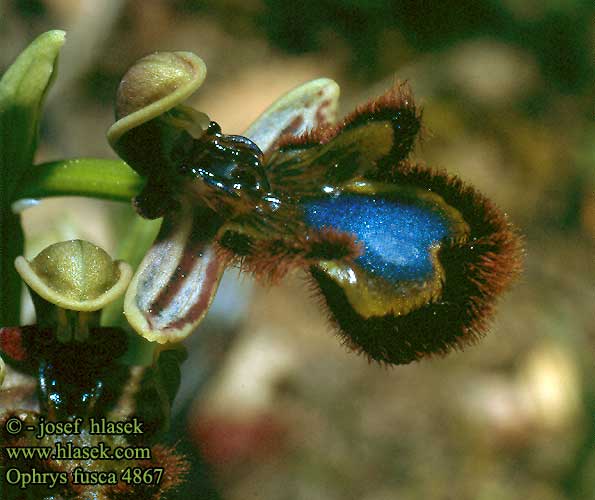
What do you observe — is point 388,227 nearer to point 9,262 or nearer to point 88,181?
point 88,181

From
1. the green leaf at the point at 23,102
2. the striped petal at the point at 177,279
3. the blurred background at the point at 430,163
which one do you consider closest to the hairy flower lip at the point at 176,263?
the striped petal at the point at 177,279

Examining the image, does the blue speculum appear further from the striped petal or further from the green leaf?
the green leaf

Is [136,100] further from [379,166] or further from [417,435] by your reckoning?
[417,435]

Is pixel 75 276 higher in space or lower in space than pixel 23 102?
lower

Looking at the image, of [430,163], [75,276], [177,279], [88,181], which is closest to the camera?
[75,276]

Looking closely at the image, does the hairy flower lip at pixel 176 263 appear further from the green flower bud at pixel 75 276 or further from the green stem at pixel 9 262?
the green stem at pixel 9 262

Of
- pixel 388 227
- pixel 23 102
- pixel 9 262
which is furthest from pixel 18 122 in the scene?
pixel 388 227

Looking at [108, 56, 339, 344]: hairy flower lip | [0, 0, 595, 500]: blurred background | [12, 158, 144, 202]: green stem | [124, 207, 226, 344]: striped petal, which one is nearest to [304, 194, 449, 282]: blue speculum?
[108, 56, 339, 344]: hairy flower lip
